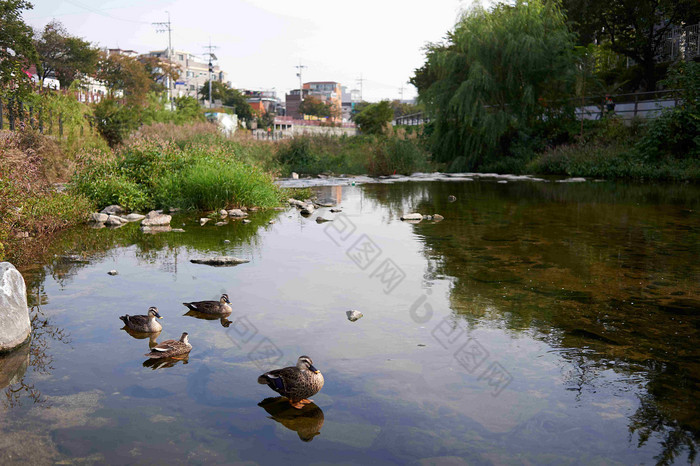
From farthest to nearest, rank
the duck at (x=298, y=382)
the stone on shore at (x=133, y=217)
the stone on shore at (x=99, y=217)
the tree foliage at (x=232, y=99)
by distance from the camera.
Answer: the tree foliage at (x=232, y=99)
the stone on shore at (x=133, y=217)
the stone on shore at (x=99, y=217)
the duck at (x=298, y=382)

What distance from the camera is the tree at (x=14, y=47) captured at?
17688mm

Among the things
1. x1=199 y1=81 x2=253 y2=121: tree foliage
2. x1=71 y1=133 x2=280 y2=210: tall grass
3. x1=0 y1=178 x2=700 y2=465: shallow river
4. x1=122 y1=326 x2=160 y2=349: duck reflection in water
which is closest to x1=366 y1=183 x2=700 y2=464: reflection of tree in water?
x1=0 y1=178 x2=700 y2=465: shallow river

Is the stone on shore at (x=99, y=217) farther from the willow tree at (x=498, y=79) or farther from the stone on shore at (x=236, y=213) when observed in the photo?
the willow tree at (x=498, y=79)

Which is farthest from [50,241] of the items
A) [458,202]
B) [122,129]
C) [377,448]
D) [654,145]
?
[654,145]

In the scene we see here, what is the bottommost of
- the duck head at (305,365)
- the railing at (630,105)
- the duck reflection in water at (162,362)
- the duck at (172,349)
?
the duck reflection in water at (162,362)

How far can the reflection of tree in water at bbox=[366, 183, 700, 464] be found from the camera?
4254 millimetres

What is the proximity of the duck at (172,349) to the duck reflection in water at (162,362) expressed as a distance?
1.5 inches

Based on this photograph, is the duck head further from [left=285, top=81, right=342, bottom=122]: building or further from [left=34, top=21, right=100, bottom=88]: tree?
[left=285, top=81, right=342, bottom=122]: building

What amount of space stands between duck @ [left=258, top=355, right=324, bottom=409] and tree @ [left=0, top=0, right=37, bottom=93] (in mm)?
17231

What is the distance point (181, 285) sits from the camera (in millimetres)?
6965

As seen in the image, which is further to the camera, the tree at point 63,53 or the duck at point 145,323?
the tree at point 63,53

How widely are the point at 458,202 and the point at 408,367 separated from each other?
39.5 feet

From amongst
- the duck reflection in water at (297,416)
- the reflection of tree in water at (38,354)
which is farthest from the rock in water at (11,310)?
the duck reflection in water at (297,416)

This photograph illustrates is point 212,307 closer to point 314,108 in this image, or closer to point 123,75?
point 123,75
